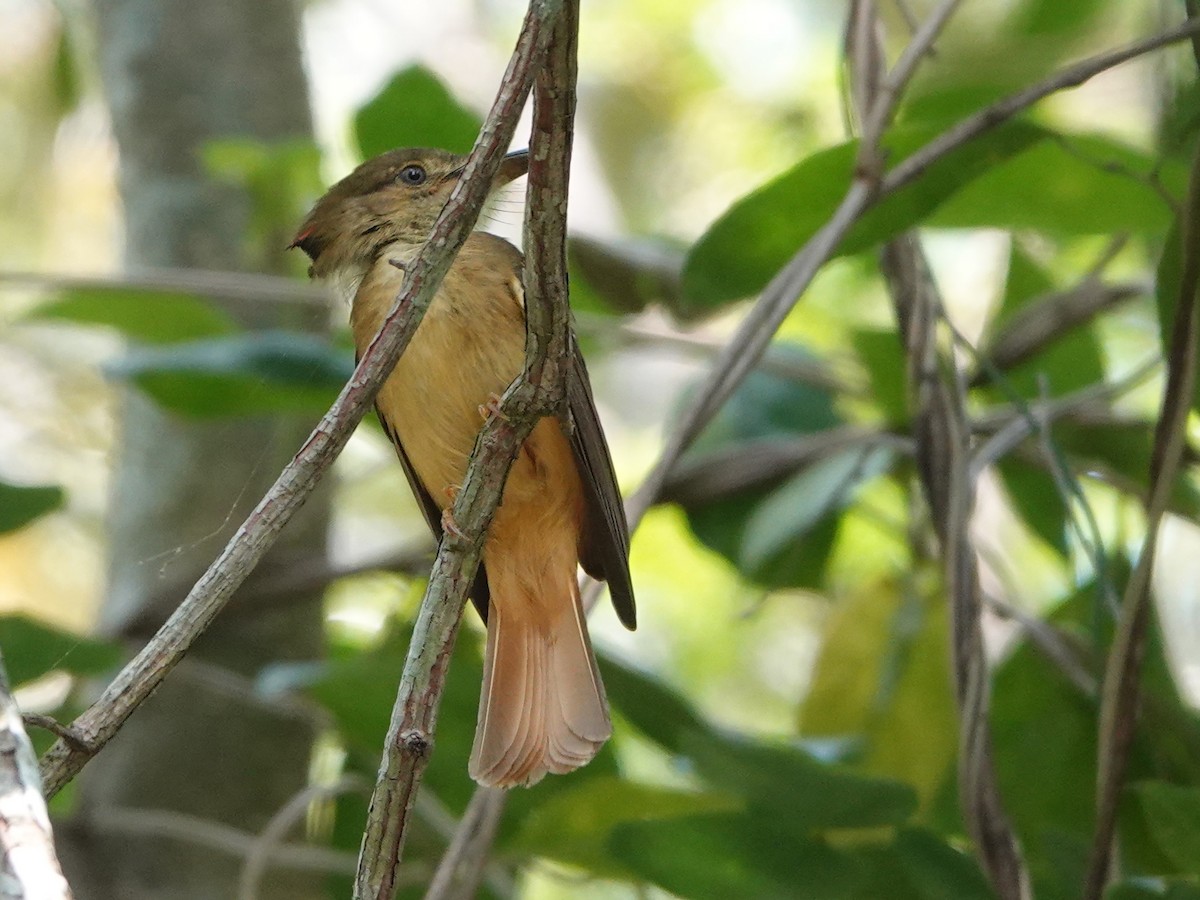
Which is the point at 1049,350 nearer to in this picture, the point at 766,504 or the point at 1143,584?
the point at 766,504

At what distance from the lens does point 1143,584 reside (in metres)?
2.13

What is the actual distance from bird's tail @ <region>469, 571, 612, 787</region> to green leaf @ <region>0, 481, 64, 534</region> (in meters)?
0.70

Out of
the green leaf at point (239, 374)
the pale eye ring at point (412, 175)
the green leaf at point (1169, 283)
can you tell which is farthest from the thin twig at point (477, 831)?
the green leaf at point (1169, 283)

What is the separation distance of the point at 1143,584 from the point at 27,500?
165cm

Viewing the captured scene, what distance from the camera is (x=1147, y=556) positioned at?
210 cm

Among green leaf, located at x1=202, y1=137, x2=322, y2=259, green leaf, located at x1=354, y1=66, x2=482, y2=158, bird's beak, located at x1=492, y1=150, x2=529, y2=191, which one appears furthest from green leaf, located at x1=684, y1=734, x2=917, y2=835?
green leaf, located at x1=202, y1=137, x2=322, y2=259

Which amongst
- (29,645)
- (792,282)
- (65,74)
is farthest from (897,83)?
(65,74)

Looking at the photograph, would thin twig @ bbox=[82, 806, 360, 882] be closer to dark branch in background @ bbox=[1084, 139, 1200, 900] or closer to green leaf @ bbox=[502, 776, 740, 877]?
green leaf @ bbox=[502, 776, 740, 877]

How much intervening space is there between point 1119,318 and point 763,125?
2325mm

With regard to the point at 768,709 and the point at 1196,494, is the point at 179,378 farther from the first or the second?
the point at 768,709

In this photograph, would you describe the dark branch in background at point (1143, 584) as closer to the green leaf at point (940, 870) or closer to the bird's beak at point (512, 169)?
the green leaf at point (940, 870)

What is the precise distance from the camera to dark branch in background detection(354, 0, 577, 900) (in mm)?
1233

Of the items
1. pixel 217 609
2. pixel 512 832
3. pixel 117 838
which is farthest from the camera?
pixel 117 838

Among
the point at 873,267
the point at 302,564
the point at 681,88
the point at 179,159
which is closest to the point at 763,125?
the point at 681,88
